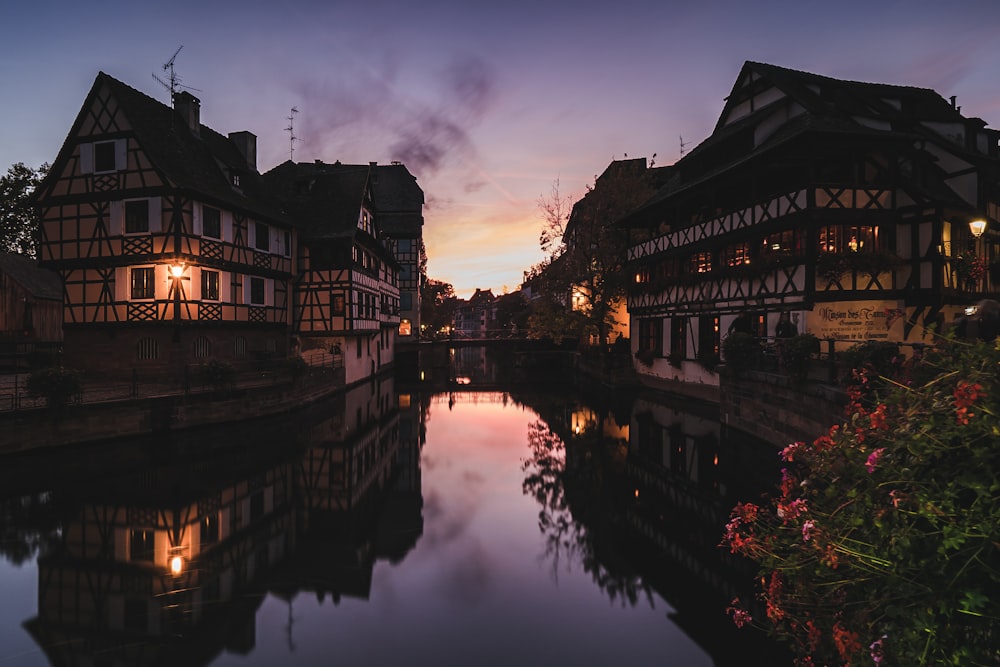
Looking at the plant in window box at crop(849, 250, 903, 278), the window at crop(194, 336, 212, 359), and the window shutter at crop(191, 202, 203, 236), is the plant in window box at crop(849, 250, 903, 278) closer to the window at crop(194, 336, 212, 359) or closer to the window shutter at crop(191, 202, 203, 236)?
the window shutter at crop(191, 202, 203, 236)

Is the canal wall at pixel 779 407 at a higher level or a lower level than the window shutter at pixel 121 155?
lower

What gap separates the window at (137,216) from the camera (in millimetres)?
21875

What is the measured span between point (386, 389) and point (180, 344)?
45.1ft

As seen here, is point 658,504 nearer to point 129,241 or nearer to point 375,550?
point 375,550

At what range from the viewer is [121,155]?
22.0m

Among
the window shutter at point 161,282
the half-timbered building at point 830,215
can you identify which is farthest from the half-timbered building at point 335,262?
the half-timbered building at point 830,215

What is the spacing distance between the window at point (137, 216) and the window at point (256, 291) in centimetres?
529

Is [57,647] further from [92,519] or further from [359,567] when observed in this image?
[92,519]

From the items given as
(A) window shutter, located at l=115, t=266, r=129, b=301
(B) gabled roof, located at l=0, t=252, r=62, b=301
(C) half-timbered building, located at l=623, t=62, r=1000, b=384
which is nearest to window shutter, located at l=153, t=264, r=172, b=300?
(A) window shutter, located at l=115, t=266, r=129, b=301

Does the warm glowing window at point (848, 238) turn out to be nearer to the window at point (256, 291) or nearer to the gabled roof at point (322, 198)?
the gabled roof at point (322, 198)

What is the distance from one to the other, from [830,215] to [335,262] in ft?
82.6

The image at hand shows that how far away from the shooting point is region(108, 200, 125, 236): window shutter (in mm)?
22016

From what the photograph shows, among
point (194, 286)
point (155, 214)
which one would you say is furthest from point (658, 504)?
point (155, 214)

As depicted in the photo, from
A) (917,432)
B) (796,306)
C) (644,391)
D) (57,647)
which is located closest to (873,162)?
(796,306)
